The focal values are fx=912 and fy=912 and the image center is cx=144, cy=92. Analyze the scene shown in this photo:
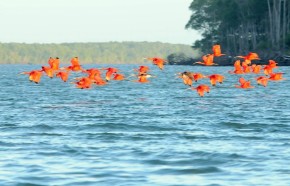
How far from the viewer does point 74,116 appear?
33.8m

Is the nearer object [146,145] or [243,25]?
[146,145]

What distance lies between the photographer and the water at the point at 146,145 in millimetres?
18014

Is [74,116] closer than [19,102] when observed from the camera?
Yes

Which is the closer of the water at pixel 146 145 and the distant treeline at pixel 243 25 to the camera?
the water at pixel 146 145

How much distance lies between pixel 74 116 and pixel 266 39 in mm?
104298

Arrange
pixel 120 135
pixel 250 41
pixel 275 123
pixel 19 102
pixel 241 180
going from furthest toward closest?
1. pixel 250 41
2. pixel 19 102
3. pixel 275 123
4. pixel 120 135
5. pixel 241 180

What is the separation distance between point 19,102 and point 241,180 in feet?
93.6

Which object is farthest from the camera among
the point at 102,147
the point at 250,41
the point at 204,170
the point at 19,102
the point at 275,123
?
the point at 250,41

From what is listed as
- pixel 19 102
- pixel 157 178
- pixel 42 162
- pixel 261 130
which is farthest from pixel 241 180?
pixel 19 102

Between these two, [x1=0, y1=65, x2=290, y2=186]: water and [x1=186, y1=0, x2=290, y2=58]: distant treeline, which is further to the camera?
[x1=186, y1=0, x2=290, y2=58]: distant treeline

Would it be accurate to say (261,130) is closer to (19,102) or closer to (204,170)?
(204,170)

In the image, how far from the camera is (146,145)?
23547 mm

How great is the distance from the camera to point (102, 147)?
74.8 ft

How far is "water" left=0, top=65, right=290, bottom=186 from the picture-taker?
18014mm
